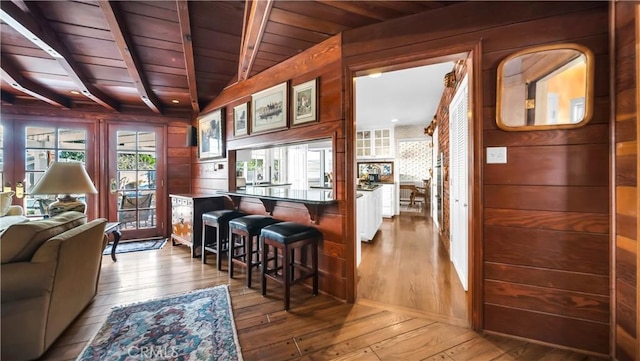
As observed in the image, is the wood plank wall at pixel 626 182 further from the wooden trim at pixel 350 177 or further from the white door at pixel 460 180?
the wooden trim at pixel 350 177

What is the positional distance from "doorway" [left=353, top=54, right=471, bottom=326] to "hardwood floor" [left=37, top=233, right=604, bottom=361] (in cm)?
18

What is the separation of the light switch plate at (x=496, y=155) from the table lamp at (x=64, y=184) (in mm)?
3536

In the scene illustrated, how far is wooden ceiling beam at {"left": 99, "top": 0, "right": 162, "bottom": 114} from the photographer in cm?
189

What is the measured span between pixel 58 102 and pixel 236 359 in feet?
14.5

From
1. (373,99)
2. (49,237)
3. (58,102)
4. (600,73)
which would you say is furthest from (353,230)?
(58,102)

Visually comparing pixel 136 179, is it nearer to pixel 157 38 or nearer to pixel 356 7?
pixel 157 38

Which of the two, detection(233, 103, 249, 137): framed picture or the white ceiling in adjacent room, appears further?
the white ceiling in adjacent room

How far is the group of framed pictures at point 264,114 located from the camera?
2.52m

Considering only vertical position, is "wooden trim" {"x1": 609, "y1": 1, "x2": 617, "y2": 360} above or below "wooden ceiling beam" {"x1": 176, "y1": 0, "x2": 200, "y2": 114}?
below

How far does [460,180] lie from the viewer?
2.68 meters

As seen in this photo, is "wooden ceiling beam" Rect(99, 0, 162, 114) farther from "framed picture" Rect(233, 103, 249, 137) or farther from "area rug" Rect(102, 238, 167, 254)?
"area rug" Rect(102, 238, 167, 254)

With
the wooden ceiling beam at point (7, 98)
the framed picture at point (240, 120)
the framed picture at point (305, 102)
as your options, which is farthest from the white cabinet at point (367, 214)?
the wooden ceiling beam at point (7, 98)

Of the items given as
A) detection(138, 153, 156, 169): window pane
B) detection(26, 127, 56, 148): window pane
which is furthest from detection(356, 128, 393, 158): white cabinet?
detection(26, 127, 56, 148): window pane

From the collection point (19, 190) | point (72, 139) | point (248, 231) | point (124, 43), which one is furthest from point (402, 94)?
point (19, 190)
